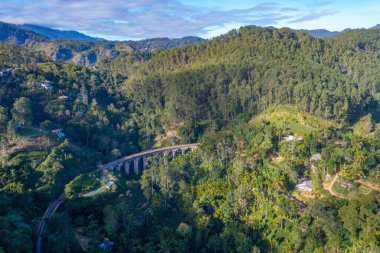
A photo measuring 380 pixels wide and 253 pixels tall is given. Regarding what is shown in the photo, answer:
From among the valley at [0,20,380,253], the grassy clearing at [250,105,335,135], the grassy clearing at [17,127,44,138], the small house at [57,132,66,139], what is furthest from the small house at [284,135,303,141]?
the grassy clearing at [17,127,44,138]

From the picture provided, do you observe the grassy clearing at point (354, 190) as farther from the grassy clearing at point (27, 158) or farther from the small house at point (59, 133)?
the small house at point (59, 133)

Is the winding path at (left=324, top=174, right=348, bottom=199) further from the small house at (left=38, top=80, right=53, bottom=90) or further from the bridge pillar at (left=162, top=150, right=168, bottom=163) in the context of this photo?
the small house at (left=38, top=80, right=53, bottom=90)

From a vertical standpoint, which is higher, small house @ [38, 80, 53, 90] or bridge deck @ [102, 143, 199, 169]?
small house @ [38, 80, 53, 90]

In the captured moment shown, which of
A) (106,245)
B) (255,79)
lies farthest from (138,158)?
(255,79)

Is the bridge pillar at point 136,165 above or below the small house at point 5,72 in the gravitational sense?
below

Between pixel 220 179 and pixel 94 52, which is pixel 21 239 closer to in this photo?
pixel 220 179

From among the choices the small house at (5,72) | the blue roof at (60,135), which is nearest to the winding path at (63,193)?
the blue roof at (60,135)
